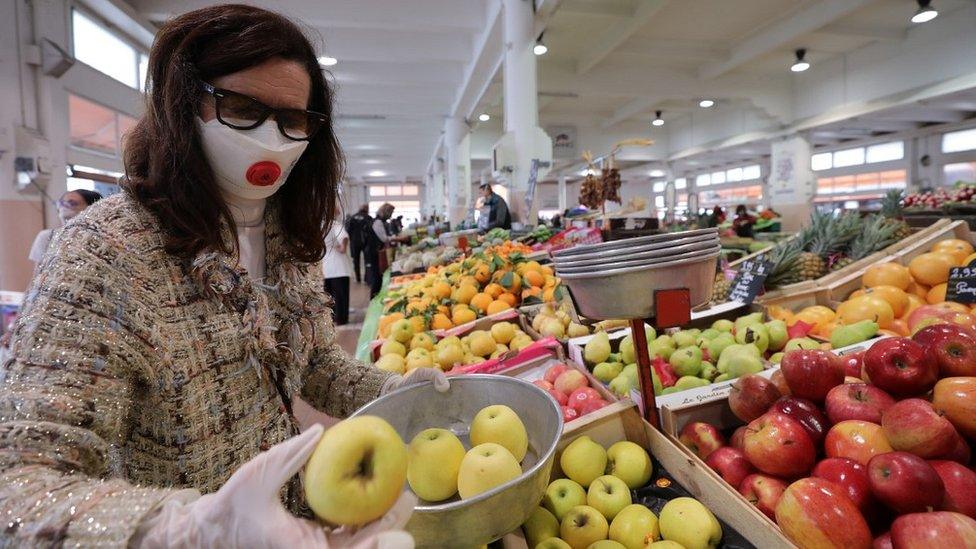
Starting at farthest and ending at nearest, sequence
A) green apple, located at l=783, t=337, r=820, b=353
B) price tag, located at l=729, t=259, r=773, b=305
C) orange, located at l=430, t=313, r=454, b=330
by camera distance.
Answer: orange, located at l=430, t=313, r=454, b=330, price tag, located at l=729, t=259, r=773, b=305, green apple, located at l=783, t=337, r=820, b=353

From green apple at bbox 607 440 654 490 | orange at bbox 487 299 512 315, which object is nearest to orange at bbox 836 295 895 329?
green apple at bbox 607 440 654 490

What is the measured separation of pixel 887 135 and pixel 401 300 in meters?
18.9

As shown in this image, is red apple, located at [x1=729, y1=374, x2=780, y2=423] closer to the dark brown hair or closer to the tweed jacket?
the tweed jacket

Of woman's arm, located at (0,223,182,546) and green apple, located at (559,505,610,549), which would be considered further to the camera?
green apple, located at (559,505,610,549)

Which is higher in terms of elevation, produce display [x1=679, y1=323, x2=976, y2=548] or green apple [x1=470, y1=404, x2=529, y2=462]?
green apple [x1=470, y1=404, x2=529, y2=462]

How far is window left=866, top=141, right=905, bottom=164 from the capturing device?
1598cm

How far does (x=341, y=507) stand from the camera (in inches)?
24.0

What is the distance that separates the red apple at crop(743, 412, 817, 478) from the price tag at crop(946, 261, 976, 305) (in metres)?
1.65

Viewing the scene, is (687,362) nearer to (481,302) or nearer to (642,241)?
(642,241)

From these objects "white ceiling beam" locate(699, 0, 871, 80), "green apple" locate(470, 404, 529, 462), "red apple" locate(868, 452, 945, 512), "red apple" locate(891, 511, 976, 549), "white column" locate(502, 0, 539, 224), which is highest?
"white ceiling beam" locate(699, 0, 871, 80)

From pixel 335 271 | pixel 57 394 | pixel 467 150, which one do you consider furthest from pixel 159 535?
pixel 467 150

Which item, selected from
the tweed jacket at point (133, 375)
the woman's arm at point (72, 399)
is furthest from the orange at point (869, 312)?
the woman's arm at point (72, 399)

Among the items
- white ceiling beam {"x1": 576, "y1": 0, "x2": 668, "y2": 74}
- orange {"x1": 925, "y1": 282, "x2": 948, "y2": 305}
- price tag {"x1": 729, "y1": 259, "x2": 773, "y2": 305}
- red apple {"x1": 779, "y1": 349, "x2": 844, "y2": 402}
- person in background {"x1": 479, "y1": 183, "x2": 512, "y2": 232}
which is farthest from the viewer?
white ceiling beam {"x1": 576, "y1": 0, "x2": 668, "y2": 74}

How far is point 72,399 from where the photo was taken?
684 mm
